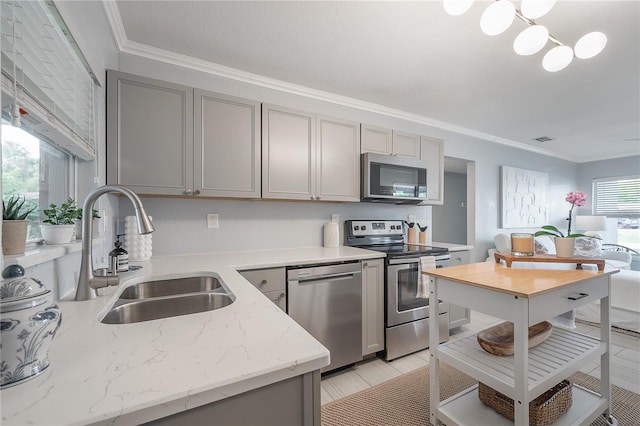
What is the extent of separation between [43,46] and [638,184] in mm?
8428

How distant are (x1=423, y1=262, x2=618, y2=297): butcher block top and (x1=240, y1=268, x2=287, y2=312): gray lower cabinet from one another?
0.98m

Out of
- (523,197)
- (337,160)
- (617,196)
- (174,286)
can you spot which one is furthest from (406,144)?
(617,196)

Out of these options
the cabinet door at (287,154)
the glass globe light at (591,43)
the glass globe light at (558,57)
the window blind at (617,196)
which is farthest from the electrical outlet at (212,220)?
the window blind at (617,196)

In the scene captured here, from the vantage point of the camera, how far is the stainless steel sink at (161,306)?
1098 millimetres

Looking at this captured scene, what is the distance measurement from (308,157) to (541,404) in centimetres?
219

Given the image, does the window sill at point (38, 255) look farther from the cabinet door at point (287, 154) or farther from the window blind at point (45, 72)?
the cabinet door at point (287, 154)

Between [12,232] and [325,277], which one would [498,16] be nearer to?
[325,277]

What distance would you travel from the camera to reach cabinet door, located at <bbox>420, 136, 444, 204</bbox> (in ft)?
10.1

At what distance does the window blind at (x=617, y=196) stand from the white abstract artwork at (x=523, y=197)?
1.63 meters

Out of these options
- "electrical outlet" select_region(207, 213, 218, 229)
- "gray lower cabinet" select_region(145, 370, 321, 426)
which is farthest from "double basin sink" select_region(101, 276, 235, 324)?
"electrical outlet" select_region(207, 213, 218, 229)

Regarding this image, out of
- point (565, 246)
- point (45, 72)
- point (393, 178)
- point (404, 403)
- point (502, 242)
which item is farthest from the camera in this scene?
point (502, 242)

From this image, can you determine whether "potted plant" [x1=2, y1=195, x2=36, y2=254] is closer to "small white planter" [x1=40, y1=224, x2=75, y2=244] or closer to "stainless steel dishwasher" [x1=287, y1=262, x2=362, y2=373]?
"small white planter" [x1=40, y1=224, x2=75, y2=244]

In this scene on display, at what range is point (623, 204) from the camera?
215 inches

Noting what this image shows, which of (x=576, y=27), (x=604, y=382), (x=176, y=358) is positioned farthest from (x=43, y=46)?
(x=604, y=382)
